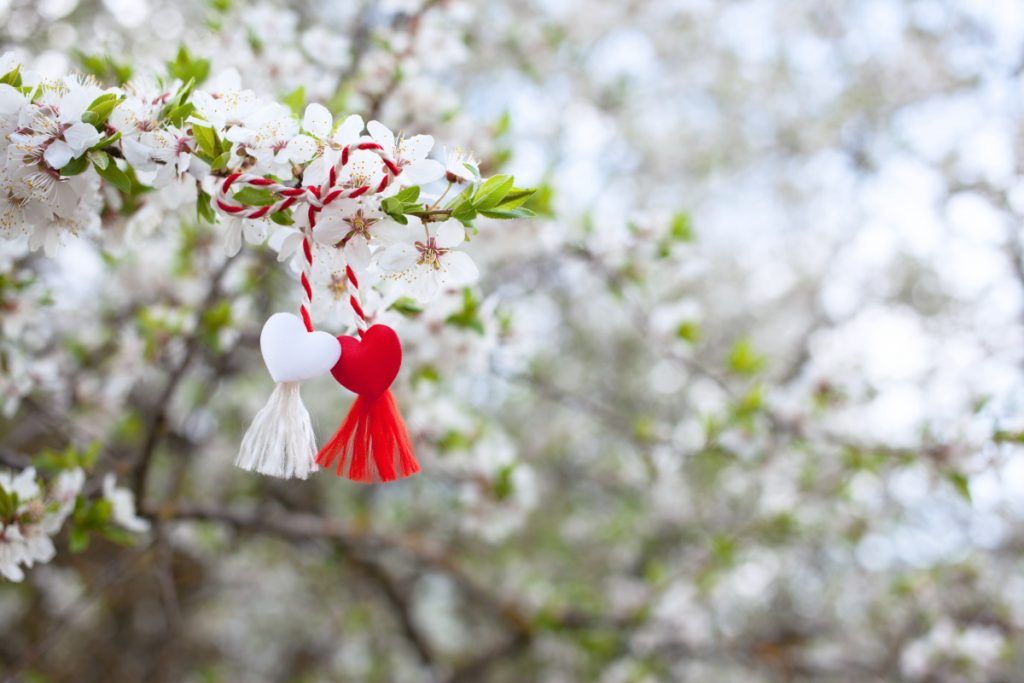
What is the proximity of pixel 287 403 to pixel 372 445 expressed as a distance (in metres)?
0.12

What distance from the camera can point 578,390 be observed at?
5.01 metres

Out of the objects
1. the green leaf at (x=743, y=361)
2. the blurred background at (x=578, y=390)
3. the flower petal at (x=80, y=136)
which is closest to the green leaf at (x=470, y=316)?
the blurred background at (x=578, y=390)

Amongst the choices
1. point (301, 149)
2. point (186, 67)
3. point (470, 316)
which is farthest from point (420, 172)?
point (186, 67)

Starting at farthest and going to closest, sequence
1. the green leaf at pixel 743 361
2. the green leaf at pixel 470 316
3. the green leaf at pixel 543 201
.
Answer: the green leaf at pixel 743 361, the green leaf at pixel 543 201, the green leaf at pixel 470 316

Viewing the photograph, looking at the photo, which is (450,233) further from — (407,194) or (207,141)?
(207,141)

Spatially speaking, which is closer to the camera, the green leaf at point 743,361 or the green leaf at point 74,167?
the green leaf at point 74,167

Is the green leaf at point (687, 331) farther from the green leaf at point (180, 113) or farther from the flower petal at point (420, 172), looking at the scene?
the green leaf at point (180, 113)

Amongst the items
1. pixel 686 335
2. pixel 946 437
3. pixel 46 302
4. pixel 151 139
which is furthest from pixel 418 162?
pixel 946 437

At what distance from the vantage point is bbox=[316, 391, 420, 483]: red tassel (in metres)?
0.94

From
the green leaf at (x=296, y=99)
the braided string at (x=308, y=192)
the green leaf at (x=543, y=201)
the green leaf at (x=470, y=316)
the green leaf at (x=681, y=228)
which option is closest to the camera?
the braided string at (x=308, y=192)

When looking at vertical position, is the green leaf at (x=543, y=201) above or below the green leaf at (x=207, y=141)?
above

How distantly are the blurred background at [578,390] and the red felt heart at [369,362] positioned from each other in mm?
519

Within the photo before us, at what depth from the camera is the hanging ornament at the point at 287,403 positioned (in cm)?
88

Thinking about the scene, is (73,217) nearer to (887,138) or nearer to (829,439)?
(829,439)
